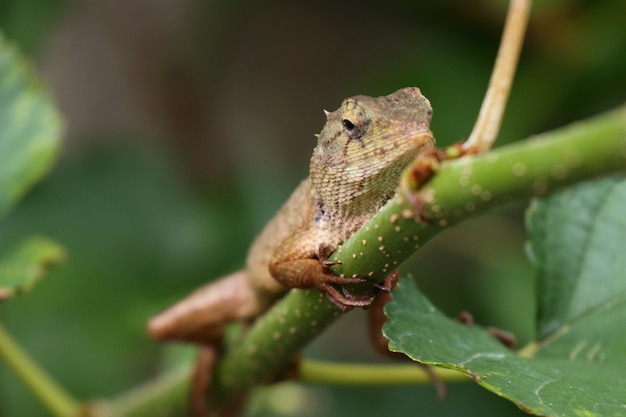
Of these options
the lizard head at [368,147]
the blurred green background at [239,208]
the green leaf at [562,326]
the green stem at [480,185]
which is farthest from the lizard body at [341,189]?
the blurred green background at [239,208]

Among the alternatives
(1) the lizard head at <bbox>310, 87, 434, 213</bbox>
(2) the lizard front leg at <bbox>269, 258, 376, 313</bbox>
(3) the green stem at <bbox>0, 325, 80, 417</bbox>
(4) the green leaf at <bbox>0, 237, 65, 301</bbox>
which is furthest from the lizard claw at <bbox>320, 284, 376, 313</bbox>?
(3) the green stem at <bbox>0, 325, 80, 417</bbox>

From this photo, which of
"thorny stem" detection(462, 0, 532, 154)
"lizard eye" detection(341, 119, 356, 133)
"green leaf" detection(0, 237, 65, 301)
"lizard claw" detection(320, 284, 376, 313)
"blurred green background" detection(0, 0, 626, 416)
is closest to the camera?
"thorny stem" detection(462, 0, 532, 154)

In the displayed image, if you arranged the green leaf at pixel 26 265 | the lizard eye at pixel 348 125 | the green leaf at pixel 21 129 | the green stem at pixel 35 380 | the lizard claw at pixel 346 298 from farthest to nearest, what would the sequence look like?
the green leaf at pixel 21 129 < the green stem at pixel 35 380 < the green leaf at pixel 26 265 < the lizard eye at pixel 348 125 < the lizard claw at pixel 346 298

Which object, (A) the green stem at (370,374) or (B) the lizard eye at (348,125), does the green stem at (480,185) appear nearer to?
(B) the lizard eye at (348,125)

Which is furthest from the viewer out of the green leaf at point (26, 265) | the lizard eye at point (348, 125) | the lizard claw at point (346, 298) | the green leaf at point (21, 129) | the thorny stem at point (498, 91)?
the green leaf at point (21, 129)

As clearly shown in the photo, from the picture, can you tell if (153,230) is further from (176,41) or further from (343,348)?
(176,41)

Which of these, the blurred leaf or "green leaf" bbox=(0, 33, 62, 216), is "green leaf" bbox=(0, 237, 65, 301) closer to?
"green leaf" bbox=(0, 33, 62, 216)

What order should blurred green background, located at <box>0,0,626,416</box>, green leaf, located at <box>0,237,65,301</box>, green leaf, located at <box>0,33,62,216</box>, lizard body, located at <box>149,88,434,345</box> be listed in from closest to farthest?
lizard body, located at <box>149,88,434,345</box>
green leaf, located at <box>0,237,65,301</box>
green leaf, located at <box>0,33,62,216</box>
blurred green background, located at <box>0,0,626,416</box>
